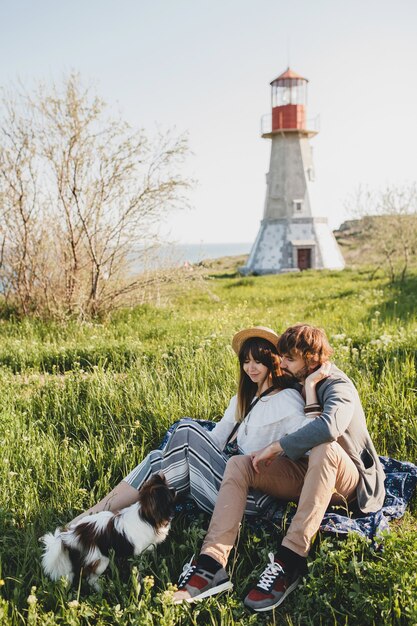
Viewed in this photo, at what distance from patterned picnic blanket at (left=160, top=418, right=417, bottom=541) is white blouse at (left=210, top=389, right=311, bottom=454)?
0.43 m

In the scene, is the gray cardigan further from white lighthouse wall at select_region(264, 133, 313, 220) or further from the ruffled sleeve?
white lighthouse wall at select_region(264, 133, 313, 220)

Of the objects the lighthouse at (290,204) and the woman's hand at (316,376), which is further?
the lighthouse at (290,204)

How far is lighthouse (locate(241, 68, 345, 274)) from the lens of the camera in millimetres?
31984

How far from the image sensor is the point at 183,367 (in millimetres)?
6191

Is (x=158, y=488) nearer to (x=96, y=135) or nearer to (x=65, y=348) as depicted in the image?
(x=65, y=348)

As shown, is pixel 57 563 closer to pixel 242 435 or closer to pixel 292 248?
pixel 242 435

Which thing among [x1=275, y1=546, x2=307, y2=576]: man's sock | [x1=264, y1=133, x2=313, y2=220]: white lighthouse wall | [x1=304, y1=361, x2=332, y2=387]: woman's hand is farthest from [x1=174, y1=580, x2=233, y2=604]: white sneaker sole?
[x1=264, y1=133, x2=313, y2=220]: white lighthouse wall

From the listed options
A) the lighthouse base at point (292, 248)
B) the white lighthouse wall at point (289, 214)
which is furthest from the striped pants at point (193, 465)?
the white lighthouse wall at point (289, 214)

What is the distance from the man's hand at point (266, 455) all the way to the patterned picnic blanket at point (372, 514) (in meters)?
0.38

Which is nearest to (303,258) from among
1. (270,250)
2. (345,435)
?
(270,250)

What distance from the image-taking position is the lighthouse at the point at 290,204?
3198 centimetres

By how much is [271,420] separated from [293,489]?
1.54 feet

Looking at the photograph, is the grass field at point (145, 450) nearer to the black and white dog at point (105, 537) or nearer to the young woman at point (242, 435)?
the black and white dog at point (105, 537)

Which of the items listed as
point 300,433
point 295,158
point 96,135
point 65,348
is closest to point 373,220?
point 295,158
